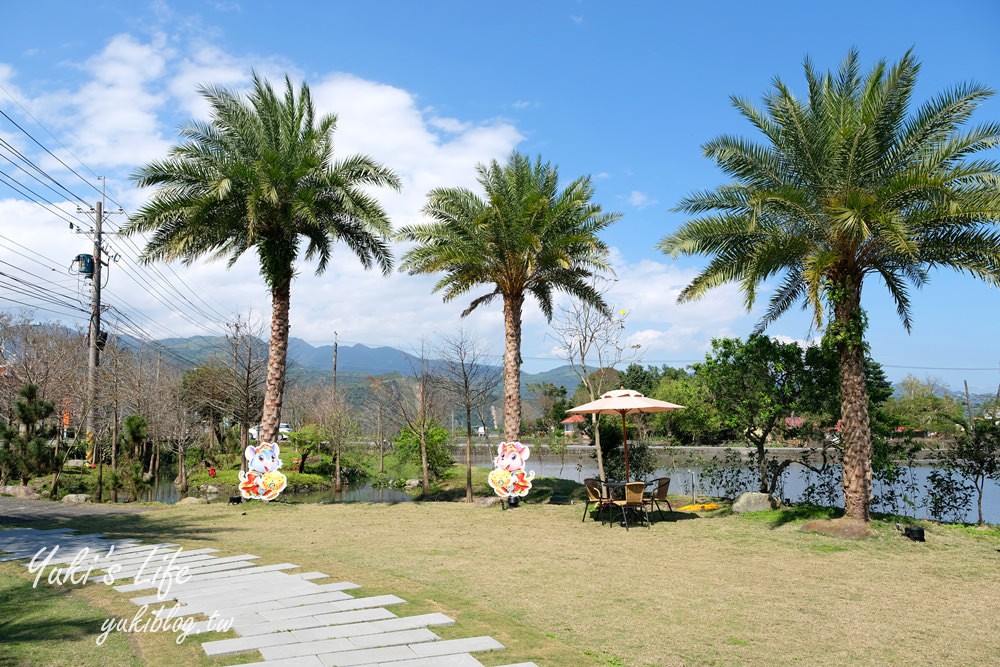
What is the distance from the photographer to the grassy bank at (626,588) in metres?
5.66

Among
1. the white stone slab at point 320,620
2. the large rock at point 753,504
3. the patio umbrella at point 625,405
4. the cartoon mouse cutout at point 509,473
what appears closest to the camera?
the white stone slab at point 320,620

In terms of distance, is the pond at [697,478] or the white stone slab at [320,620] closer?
the white stone slab at [320,620]

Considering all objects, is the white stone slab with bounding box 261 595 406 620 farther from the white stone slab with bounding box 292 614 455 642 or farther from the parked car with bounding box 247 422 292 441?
the parked car with bounding box 247 422 292 441

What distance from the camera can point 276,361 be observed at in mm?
17203

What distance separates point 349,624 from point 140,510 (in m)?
11.9

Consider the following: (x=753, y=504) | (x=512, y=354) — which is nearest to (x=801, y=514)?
(x=753, y=504)

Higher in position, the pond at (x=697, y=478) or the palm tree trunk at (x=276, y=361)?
the palm tree trunk at (x=276, y=361)

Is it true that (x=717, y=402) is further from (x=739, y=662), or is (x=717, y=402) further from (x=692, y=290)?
(x=739, y=662)

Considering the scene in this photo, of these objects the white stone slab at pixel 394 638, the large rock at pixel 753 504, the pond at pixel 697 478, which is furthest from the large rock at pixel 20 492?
the large rock at pixel 753 504

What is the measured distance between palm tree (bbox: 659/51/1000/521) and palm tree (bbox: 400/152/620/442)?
4.37 meters

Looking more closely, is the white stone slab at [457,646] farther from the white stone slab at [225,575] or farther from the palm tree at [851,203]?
the palm tree at [851,203]

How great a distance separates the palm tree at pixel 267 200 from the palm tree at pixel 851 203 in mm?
8445

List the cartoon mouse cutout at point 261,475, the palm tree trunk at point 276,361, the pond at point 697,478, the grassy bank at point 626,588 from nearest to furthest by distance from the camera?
the grassy bank at point 626,588, the pond at point 697,478, the cartoon mouse cutout at point 261,475, the palm tree trunk at point 276,361

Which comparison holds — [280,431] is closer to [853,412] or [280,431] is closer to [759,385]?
[759,385]
